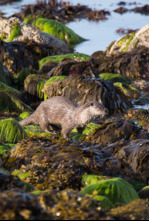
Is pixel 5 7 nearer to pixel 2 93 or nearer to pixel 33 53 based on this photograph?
pixel 33 53

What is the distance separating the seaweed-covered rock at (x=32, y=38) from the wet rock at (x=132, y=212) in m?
12.1

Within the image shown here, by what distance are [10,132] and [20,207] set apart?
444 centimetres

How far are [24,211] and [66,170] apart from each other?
2362 mm

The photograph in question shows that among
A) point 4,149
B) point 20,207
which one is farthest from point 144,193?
point 4,149

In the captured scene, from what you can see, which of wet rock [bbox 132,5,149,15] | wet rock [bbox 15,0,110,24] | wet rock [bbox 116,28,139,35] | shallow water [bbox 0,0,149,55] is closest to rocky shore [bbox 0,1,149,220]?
shallow water [bbox 0,0,149,55]

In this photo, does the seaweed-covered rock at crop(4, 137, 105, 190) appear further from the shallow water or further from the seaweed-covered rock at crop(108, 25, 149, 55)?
the shallow water

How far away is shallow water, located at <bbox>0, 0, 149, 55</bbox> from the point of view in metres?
19.4

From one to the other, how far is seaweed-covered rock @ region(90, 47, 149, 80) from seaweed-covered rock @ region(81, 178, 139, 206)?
9905 mm

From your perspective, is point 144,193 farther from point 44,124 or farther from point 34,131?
point 44,124

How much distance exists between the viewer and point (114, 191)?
13.9 feet

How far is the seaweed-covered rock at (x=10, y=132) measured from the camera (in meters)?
7.00

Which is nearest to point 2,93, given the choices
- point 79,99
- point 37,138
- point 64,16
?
point 79,99

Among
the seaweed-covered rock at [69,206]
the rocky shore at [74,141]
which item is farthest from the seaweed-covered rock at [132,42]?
the seaweed-covered rock at [69,206]

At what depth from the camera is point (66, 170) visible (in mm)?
4969
